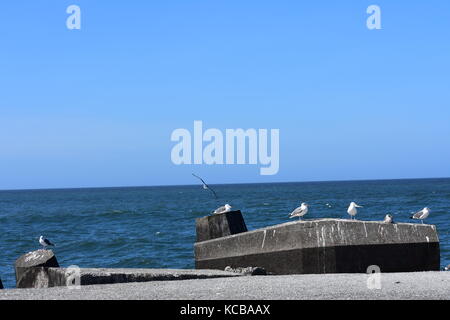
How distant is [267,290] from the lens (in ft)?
27.3

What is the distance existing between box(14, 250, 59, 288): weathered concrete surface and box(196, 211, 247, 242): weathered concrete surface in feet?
8.97

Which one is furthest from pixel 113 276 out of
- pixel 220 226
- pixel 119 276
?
pixel 220 226

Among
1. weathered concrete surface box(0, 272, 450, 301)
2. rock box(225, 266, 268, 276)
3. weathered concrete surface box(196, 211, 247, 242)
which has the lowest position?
rock box(225, 266, 268, 276)

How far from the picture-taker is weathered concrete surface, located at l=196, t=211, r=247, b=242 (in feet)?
41.1

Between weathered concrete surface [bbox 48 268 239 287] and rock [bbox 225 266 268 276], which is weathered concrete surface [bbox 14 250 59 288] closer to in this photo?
weathered concrete surface [bbox 48 268 239 287]

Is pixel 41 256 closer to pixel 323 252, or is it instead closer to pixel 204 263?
pixel 204 263

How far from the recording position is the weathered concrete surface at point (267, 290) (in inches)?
307

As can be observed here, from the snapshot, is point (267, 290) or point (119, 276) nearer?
point (267, 290)

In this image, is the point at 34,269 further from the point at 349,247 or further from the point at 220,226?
the point at 349,247

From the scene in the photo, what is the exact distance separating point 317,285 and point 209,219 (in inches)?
166

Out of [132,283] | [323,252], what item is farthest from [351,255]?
[132,283]

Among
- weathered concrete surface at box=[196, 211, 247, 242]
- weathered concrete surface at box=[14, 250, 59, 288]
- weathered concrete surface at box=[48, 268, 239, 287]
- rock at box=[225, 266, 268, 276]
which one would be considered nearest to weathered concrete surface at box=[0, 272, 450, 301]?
weathered concrete surface at box=[48, 268, 239, 287]

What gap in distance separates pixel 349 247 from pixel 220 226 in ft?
7.95
